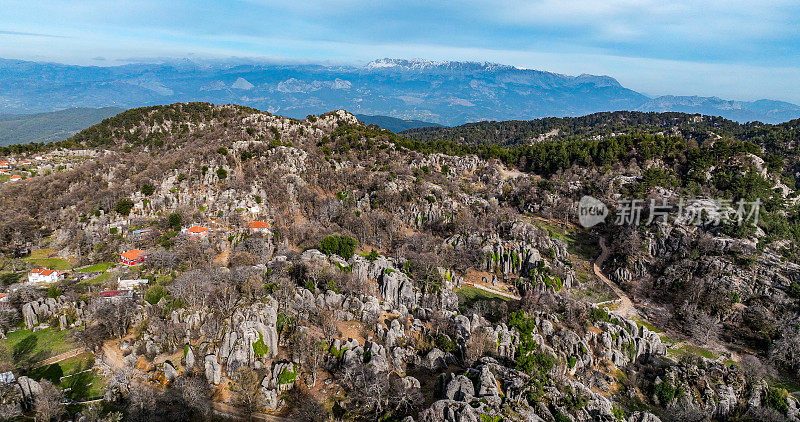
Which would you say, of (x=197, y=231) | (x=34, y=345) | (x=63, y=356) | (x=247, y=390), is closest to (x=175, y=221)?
(x=197, y=231)

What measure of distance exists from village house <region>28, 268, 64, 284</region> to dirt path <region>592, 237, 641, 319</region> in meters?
53.6

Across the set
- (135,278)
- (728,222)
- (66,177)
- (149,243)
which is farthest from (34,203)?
(728,222)

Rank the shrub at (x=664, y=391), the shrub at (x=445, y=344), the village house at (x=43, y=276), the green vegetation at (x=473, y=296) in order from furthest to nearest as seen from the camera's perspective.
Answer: the green vegetation at (x=473, y=296) → the village house at (x=43, y=276) → the shrub at (x=445, y=344) → the shrub at (x=664, y=391)

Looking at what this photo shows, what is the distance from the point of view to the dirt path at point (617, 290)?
39188 mm

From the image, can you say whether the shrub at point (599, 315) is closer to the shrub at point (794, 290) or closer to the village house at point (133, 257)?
the shrub at point (794, 290)

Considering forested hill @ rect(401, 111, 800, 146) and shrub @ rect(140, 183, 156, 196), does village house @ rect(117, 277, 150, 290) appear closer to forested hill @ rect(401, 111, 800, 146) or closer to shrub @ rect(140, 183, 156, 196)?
shrub @ rect(140, 183, 156, 196)

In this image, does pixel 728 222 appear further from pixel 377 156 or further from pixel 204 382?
pixel 204 382

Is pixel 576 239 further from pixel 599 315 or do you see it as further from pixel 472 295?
pixel 599 315

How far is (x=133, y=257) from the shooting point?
3850 centimetres

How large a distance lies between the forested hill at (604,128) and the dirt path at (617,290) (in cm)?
6416

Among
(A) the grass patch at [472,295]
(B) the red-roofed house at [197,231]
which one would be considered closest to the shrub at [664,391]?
(A) the grass patch at [472,295]

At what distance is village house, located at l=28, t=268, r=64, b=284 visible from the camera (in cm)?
3453

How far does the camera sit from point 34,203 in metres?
49.2

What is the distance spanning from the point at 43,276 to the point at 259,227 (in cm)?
1943
